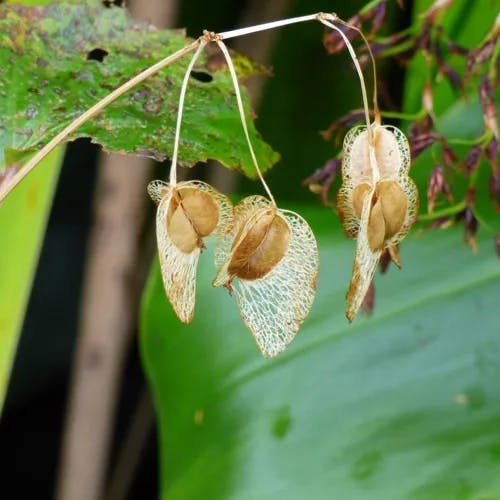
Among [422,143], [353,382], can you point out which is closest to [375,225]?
[422,143]

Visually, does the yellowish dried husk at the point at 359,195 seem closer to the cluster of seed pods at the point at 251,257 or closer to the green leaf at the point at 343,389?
the cluster of seed pods at the point at 251,257

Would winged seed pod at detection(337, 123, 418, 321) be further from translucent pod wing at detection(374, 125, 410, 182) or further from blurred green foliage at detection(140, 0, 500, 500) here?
blurred green foliage at detection(140, 0, 500, 500)

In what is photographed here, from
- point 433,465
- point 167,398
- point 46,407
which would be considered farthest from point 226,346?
point 46,407

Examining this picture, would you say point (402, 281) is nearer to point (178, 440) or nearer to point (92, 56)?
point (178, 440)

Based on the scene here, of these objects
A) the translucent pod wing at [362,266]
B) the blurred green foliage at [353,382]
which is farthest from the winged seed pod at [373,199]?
the blurred green foliage at [353,382]

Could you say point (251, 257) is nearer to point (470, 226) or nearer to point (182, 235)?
point (182, 235)

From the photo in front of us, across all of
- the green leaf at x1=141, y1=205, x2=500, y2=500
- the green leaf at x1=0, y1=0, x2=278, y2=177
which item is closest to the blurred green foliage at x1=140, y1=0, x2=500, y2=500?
the green leaf at x1=141, y1=205, x2=500, y2=500

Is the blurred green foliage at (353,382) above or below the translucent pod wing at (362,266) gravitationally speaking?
below
